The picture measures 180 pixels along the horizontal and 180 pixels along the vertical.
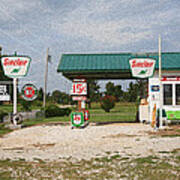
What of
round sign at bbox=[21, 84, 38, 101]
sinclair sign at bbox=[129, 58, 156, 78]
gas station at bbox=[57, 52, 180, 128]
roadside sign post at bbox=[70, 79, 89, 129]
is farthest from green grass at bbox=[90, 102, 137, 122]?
sinclair sign at bbox=[129, 58, 156, 78]

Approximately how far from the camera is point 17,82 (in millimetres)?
14766

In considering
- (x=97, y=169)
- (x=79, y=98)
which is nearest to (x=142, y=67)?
(x=79, y=98)

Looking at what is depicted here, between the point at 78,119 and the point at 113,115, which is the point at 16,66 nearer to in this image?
the point at 78,119

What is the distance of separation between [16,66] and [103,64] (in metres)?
4.86

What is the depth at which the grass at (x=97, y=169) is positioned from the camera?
16.3ft

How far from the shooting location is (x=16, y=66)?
1403cm

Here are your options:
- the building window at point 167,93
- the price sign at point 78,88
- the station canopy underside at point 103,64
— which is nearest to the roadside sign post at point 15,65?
the station canopy underside at point 103,64

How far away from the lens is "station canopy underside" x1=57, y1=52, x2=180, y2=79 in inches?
571

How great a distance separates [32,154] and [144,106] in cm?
992

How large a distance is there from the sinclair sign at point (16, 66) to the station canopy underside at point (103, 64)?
1.83 metres

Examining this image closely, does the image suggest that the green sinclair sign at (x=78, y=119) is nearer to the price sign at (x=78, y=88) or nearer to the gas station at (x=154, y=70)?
the price sign at (x=78, y=88)

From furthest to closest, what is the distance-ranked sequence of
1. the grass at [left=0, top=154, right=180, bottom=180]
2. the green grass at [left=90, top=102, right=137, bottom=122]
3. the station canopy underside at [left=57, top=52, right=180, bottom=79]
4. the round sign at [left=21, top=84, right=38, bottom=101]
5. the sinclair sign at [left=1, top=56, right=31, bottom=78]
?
the green grass at [left=90, top=102, right=137, bottom=122]
the round sign at [left=21, top=84, right=38, bottom=101]
the station canopy underside at [left=57, top=52, right=180, bottom=79]
the sinclair sign at [left=1, top=56, right=31, bottom=78]
the grass at [left=0, top=154, right=180, bottom=180]

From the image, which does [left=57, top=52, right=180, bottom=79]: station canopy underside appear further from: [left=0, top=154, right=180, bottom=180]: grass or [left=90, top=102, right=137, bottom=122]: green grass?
[left=0, top=154, right=180, bottom=180]: grass

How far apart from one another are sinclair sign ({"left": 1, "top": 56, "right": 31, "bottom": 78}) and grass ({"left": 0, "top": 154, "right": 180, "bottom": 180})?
27.2 feet
